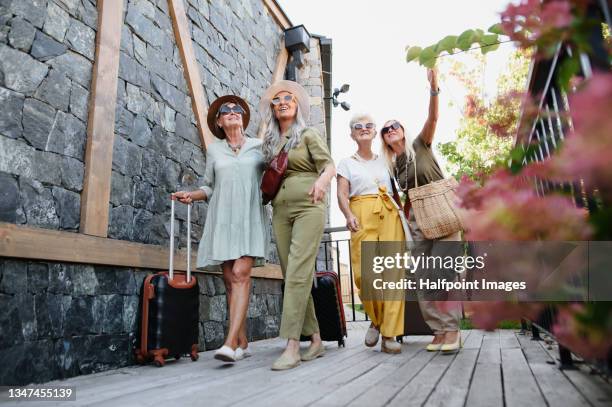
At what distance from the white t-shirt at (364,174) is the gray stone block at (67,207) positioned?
64.6 inches

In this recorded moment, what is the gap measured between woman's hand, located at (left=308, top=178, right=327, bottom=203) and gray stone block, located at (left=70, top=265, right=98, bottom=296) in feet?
4.20

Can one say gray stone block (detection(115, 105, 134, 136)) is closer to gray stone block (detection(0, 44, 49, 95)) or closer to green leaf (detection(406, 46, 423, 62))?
gray stone block (detection(0, 44, 49, 95))

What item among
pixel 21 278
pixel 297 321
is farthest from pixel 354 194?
pixel 21 278

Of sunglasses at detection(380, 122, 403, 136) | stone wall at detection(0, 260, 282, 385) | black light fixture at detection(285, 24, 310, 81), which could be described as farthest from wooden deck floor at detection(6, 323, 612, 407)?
black light fixture at detection(285, 24, 310, 81)

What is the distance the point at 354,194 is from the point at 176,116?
157 centimetres

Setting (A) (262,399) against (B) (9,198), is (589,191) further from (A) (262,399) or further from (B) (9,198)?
(B) (9,198)

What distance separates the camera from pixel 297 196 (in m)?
2.84

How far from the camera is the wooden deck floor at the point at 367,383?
63.7 inches

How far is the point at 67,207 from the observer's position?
2605mm

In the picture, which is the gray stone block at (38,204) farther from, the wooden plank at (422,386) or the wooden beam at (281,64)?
the wooden beam at (281,64)

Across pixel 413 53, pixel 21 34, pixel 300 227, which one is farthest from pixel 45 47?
pixel 413 53

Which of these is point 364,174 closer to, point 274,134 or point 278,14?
point 274,134

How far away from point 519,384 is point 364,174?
5.64ft

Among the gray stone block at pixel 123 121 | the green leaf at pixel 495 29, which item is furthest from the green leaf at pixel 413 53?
the gray stone block at pixel 123 121
